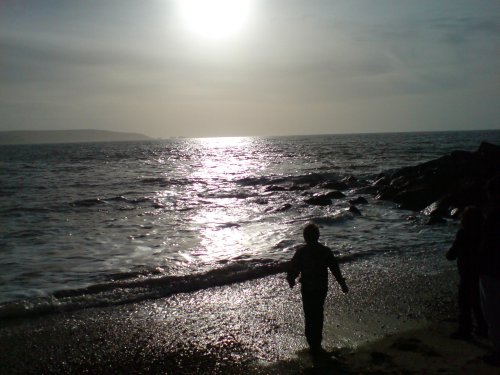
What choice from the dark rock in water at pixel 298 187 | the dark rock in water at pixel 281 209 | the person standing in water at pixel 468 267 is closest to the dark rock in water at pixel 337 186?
the dark rock in water at pixel 298 187

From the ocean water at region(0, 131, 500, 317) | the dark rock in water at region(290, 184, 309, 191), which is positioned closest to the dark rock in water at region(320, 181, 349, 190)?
the ocean water at region(0, 131, 500, 317)

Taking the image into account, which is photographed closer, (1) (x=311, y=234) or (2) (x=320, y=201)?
(1) (x=311, y=234)

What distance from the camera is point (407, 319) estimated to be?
7.09m

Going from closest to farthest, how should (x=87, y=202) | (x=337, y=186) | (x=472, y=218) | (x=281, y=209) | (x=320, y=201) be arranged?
(x=472, y=218)
(x=281, y=209)
(x=320, y=201)
(x=87, y=202)
(x=337, y=186)

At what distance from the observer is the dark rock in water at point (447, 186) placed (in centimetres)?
1761

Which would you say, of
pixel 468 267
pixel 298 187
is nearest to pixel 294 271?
pixel 468 267

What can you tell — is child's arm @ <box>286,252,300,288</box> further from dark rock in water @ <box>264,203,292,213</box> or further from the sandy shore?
dark rock in water @ <box>264,203,292,213</box>

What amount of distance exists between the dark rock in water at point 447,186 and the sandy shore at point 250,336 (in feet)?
30.7

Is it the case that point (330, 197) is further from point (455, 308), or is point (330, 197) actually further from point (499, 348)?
point (499, 348)

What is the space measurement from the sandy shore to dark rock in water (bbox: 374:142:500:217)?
9.36 m

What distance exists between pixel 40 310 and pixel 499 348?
22.5 feet

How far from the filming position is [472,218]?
614 centimetres

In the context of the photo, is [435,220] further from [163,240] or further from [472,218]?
[472,218]

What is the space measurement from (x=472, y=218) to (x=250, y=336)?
3.29 m
